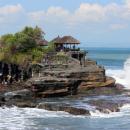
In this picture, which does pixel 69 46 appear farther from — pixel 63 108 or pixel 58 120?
pixel 58 120

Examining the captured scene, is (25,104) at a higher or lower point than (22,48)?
lower

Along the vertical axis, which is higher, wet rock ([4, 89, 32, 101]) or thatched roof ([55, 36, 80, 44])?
thatched roof ([55, 36, 80, 44])

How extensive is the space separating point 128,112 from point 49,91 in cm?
1119

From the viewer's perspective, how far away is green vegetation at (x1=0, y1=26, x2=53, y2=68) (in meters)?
67.1

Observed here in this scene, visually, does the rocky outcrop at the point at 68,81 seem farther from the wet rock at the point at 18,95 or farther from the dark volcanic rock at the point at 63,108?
the dark volcanic rock at the point at 63,108

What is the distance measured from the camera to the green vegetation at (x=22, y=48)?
67113 millimetres

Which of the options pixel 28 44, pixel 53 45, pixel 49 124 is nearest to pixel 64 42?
pixel 53 45

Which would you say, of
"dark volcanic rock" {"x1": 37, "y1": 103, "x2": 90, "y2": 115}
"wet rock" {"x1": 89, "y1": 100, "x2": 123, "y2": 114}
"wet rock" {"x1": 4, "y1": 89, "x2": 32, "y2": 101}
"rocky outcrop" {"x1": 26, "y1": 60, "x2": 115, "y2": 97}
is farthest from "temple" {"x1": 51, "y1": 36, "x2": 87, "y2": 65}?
"dark volcanic rock" {"x1": 37, "y1": 103, "x2": 90, "y2": 115}

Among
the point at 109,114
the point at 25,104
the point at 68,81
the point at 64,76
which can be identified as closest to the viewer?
the point at 109,114

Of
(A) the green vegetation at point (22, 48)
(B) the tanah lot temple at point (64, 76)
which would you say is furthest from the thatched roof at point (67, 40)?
(B) the tanah lot temple at point (64, 76)

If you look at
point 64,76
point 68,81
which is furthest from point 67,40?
point 68,81

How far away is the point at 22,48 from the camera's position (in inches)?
2739

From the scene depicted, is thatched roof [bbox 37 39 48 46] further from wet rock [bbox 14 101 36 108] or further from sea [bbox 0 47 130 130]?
sea [bbox 0 47 130 130]

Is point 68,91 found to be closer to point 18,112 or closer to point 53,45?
point 18,112
